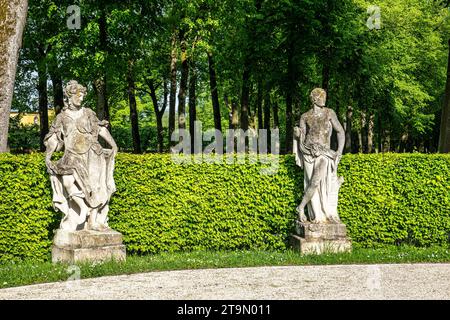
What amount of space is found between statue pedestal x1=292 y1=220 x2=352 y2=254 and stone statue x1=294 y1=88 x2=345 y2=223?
19 centimetres

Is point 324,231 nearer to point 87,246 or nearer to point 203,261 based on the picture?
point 203,261

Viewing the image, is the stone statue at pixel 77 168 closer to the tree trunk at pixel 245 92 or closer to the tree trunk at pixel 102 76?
the tree trunk at pixel 102 76

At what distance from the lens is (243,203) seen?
38.7ft

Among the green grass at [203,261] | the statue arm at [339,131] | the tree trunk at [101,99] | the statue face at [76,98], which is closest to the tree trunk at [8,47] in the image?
the statue face at [76,98]

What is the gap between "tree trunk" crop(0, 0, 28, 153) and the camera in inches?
471

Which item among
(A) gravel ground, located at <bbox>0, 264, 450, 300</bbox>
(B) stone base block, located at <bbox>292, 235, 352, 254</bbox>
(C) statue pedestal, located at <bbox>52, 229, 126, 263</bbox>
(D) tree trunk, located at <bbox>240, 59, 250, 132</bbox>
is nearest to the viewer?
(A) gravel ground, located at <bbox>0, 264, 450, 300</bbox>

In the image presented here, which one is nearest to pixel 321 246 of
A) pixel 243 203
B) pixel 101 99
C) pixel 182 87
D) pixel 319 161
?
pixel 319 161

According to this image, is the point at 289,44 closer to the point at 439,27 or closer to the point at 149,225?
the point at 149,225

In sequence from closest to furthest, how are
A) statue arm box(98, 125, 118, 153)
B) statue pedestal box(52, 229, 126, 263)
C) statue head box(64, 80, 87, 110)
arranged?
statue pedestal box(52, 229, 126, 263), statue head box(64, 80, 87, 110), statue arm box(98, 125, 118, 153)

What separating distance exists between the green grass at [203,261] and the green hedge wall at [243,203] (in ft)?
1.61

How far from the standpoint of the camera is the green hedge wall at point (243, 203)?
11.2 metres

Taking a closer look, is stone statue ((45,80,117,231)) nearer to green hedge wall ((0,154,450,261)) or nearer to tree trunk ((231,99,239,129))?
green hedge wall ((0,154,450,261))

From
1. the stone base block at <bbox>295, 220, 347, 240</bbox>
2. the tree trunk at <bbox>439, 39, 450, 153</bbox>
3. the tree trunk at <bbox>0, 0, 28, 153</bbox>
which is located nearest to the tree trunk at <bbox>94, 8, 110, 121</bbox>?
the tree trunk at <bbox>0, 0, 28, 153</bbox>

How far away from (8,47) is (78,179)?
3738 mm
